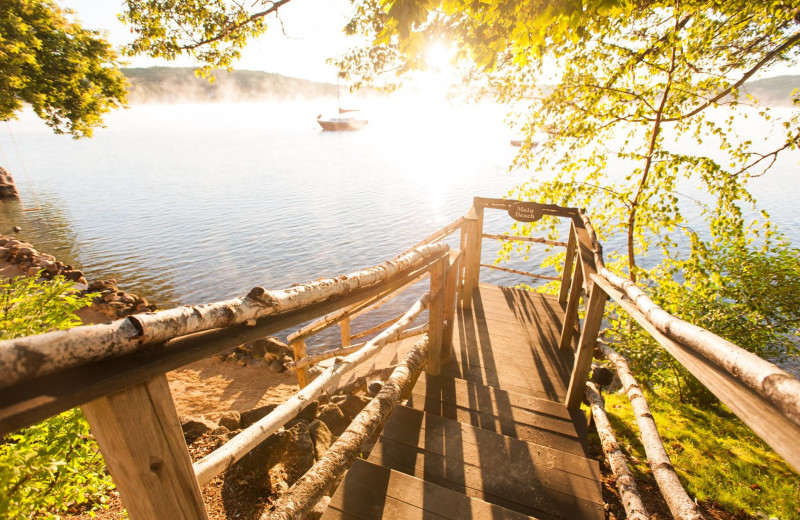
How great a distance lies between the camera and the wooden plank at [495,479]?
2.55m

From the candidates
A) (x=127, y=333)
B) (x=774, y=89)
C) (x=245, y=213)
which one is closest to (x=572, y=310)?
(x=127, y=333)

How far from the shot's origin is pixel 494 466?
9.39ft

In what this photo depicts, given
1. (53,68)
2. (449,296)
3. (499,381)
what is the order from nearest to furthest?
(449,296)
(499,381)
(53,68)

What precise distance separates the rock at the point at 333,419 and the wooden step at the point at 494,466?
3260mm

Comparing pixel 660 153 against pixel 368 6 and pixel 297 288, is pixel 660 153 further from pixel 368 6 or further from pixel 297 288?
pixel 297 288

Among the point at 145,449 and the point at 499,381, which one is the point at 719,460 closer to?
the point at 499,381

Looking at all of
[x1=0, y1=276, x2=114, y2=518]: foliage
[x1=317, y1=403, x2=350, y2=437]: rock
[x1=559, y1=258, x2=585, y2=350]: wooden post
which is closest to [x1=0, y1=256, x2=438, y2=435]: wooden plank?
[x1=0, y1=276, x2=114, y2=518]: foliage

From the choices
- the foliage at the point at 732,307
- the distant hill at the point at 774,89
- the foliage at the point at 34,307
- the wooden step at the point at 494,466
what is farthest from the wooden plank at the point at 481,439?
the distant hill at the point at 774,89

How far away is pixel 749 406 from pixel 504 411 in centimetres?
280

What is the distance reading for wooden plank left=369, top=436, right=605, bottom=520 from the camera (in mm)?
2553

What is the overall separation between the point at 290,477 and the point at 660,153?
8.46 meters

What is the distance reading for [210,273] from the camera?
19.9 m

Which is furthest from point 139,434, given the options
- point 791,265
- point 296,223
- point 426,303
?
point 296,223

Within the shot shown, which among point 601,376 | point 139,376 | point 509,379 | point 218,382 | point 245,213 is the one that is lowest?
point 218,382
